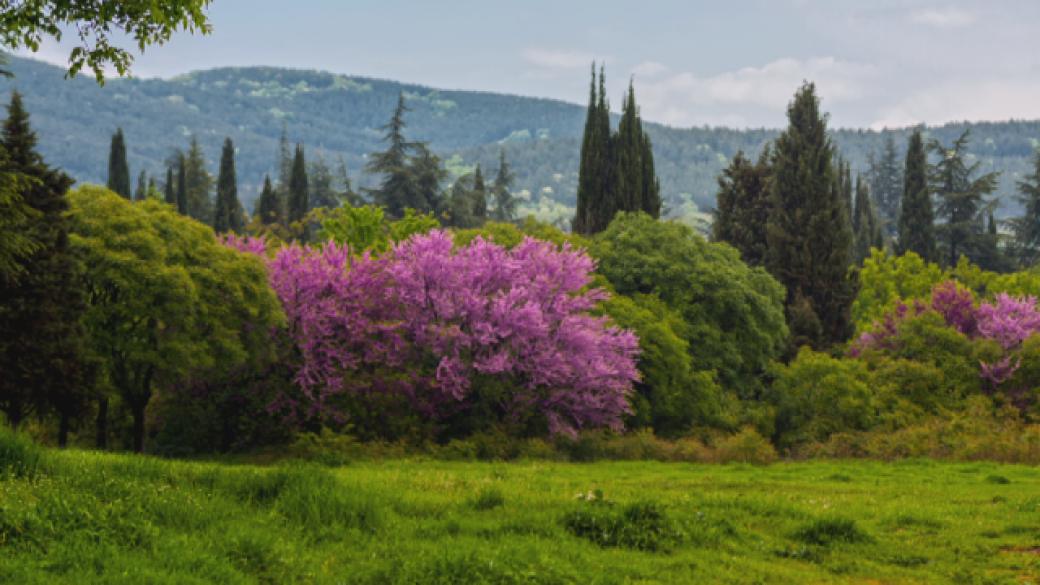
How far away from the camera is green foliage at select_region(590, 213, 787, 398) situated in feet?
110

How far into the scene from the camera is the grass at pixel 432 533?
6.24m

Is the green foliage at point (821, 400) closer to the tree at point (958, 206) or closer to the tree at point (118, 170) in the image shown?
the tree at point (958, 206)

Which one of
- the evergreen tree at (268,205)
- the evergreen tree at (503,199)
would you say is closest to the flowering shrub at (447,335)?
the evergreen tree at (268,205)

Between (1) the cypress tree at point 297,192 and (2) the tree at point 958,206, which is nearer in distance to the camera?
(1) the cypress tree at point 297,192

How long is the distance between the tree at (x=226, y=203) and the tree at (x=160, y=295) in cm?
5829

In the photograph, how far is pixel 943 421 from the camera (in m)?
24.1

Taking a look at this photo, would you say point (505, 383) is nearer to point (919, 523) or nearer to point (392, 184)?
point (919, 523)

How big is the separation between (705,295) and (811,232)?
16669mm

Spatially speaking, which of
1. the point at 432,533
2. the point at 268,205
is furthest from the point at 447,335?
Result: the point at 268,205

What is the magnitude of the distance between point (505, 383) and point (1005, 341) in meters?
18.0

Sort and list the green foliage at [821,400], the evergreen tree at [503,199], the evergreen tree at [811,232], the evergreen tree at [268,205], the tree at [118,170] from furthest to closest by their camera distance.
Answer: the evergreen tree at [503,199]
the evergreen tree at [268,205]
the tree at [118,170]
the evergreen tree at [811,232]
the green foliage at [821,400]

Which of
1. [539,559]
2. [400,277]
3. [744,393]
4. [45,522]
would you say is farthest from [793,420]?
[45,522]

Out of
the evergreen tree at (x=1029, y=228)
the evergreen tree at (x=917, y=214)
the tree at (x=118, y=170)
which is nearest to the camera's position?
the evergreen tree at (x=917, y=214)

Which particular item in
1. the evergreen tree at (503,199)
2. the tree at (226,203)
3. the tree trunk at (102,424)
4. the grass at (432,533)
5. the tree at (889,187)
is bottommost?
the tree trunk at (102,424)
